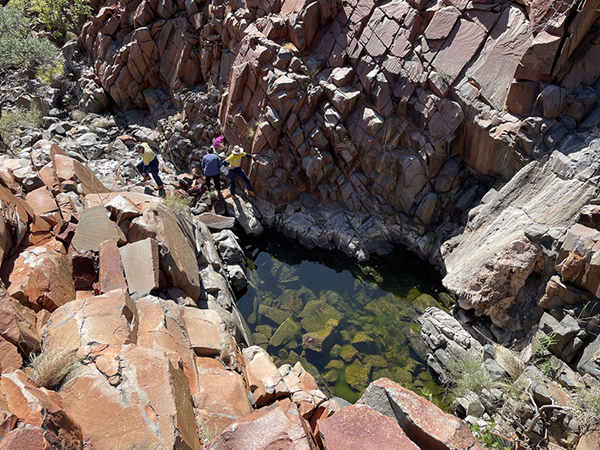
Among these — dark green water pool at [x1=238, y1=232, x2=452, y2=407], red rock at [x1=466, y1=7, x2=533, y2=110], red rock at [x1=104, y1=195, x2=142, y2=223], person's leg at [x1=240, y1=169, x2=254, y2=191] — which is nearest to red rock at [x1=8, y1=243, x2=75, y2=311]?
red rock at [x1=104, y1=195, x2=142, y2=223]

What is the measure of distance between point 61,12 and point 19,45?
271cm

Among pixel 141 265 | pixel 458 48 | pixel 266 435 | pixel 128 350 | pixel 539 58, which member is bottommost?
pixel 141 265

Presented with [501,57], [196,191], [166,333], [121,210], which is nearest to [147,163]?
[196,191]

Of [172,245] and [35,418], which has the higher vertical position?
[35,418]

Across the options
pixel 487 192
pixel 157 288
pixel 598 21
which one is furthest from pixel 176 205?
pixel 598 21

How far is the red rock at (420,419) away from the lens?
12.3 feet

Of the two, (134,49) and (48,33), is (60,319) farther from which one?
(48,33)

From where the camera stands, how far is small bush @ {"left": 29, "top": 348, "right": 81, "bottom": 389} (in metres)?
4.12

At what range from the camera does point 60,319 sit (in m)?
5.16

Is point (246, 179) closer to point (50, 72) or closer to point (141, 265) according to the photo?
point (141, 265)

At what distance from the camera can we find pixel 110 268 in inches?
253

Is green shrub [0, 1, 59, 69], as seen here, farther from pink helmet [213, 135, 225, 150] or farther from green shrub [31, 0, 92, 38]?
pink helmet [213, 135, 225, 150]

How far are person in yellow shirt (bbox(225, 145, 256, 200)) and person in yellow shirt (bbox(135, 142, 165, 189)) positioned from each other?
257cm

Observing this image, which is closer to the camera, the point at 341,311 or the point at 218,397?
the point at 218,397
